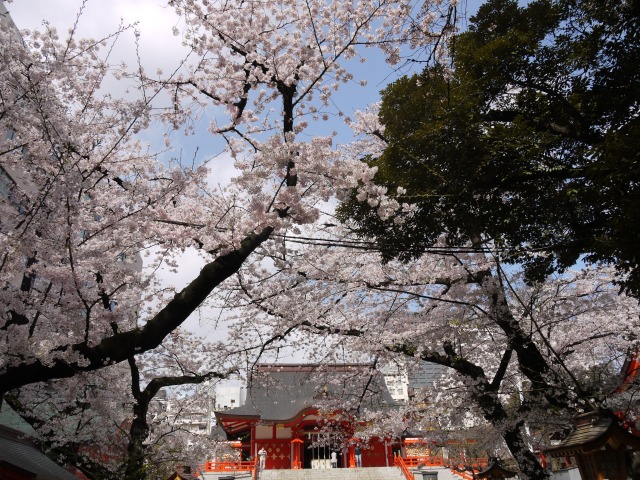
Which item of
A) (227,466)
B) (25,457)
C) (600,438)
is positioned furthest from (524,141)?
(227,466)

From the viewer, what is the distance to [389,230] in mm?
7273

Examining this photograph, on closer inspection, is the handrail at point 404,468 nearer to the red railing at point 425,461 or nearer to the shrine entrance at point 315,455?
the red railing at point 425,461

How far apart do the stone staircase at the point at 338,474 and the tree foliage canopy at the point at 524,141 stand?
43.7ft

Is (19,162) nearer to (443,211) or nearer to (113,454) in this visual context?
(443,211)

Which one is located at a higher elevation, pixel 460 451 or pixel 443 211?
pixel 443 211

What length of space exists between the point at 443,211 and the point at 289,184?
2.38 m

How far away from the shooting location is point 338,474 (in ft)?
58.5

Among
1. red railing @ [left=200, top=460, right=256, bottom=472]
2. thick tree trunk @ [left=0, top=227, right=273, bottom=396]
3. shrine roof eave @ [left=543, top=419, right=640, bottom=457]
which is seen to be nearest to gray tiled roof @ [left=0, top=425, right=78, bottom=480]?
thick tree trunk @ [left=0, top=227, right=273, bottom=396]

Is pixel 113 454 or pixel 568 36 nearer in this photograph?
pixel 568 36

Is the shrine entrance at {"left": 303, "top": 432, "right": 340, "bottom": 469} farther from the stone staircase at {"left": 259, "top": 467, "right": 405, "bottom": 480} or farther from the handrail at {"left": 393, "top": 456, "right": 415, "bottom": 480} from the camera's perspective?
the handrail at {"left": 393, "top": 456, "right": 415, "bottom": 480}

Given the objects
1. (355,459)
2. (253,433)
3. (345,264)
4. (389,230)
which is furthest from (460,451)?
(389,230)

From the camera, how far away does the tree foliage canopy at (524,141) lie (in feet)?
17.1

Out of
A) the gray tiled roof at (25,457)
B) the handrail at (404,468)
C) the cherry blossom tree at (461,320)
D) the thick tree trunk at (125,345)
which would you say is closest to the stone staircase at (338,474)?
the handrail at (404,468)

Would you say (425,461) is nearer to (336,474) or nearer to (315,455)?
(336,474)
